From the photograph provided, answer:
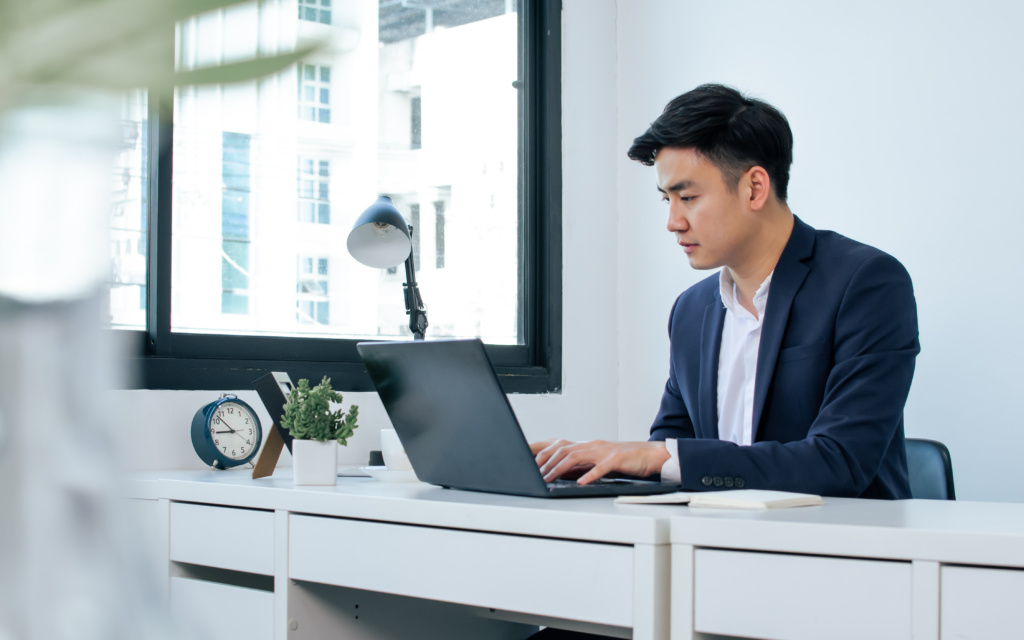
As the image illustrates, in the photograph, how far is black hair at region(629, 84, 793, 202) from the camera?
6.22 feet

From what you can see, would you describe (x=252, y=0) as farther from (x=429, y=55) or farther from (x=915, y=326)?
(x=429, y=55)

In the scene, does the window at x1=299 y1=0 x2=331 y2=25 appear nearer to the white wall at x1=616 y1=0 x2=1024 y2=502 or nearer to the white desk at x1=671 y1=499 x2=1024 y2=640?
the white desk at x1=671 y1=499 x2=1024 y2=640

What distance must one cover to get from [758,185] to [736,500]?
984 mm

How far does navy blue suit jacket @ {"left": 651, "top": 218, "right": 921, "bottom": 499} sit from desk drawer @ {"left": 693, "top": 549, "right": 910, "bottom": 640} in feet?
1.22

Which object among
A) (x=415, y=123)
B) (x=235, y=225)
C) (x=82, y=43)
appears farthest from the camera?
(x=415, y=123)

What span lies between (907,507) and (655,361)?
1801 millimetres

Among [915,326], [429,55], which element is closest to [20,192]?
[915,326]

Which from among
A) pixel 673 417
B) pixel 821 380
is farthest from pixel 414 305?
pixel 821 380

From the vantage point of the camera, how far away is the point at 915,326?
165 cm

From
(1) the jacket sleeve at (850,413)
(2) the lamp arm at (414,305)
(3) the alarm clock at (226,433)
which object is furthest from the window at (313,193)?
(1) the jacket sleeve at (850,413)

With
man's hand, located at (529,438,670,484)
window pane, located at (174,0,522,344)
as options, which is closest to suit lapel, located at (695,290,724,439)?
man's hand, located at (529,438,670,484)

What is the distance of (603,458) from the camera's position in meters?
1.37

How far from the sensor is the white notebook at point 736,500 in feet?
3.47

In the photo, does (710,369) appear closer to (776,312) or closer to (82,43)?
(776,312)
